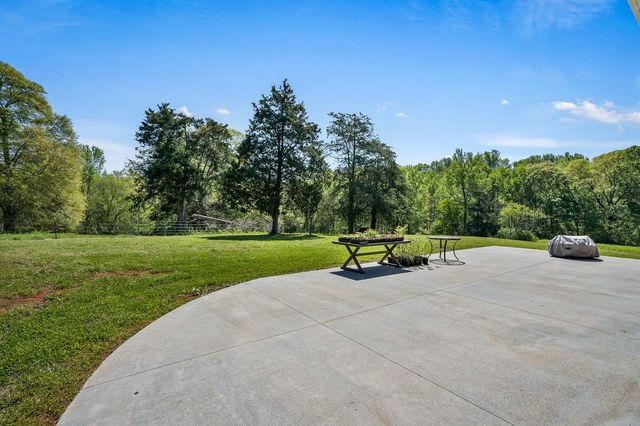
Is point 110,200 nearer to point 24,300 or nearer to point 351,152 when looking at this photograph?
point 351,152

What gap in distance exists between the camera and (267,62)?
32.1 feet

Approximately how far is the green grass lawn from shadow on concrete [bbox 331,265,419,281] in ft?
3.22

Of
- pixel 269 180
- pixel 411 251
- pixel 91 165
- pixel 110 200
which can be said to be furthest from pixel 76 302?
pixel 91 165

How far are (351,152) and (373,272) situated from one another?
18588 mm

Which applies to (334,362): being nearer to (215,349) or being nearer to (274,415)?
(274,415)

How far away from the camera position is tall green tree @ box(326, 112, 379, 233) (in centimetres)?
2334

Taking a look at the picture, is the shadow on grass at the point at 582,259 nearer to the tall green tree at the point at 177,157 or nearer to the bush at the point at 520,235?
the bush at the point at 520,235

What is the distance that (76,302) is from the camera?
14.0ft

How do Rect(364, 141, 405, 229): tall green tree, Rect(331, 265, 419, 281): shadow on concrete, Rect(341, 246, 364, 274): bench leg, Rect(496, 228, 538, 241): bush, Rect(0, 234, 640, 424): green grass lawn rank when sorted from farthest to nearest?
Rect(364, 141, 405, 229): tall green tree, Rect(496, 228, 538, 241): bush, Rect(341, 246, 364, 274): bench leg, Rect(331, 265, 419, 281): shadow on concrete, Rect(0, 234, 640, 424): green grass lawn

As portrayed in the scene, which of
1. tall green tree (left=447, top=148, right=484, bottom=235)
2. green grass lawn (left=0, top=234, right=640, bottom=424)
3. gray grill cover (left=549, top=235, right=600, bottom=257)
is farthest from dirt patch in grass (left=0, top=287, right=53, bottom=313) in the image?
tall green tree (left=447, top=148, right=484, bottom=235)

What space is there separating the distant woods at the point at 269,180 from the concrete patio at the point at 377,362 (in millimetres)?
18028

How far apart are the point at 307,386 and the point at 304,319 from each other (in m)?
1.44

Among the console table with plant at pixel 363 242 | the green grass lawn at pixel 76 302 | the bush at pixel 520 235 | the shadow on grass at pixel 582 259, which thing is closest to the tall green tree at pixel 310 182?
the green grass lawn at pixel 76 302

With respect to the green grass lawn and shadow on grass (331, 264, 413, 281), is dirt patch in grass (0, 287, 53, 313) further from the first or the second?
shadow on grass (331, 264, 413, 281)
